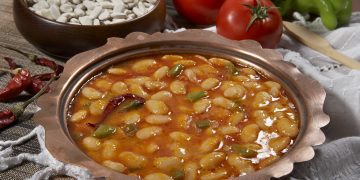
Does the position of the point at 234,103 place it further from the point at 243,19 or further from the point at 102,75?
the point at 243,19

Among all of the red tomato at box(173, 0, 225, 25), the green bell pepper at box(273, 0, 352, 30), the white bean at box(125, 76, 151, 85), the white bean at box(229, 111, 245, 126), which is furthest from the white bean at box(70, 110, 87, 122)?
the green bell pepper at box(273, 0, 352, 30)

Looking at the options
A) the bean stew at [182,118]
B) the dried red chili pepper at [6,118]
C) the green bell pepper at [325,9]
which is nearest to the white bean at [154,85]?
the bean stew at [182,118]

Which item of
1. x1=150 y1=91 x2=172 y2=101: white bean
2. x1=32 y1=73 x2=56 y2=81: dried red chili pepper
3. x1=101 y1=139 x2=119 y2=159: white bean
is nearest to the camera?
x1=101 y1=139 x2=119 y2=159: white bean

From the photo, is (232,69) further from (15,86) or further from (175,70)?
(15,86)

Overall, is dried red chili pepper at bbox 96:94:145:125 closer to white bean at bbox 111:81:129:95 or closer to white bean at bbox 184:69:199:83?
white bean at bbox 111:81:129:95

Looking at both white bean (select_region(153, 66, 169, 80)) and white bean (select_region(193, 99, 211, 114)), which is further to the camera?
white bean (select_region(153, 66, 169, 80))

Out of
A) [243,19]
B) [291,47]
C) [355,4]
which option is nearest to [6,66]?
[243,19]
